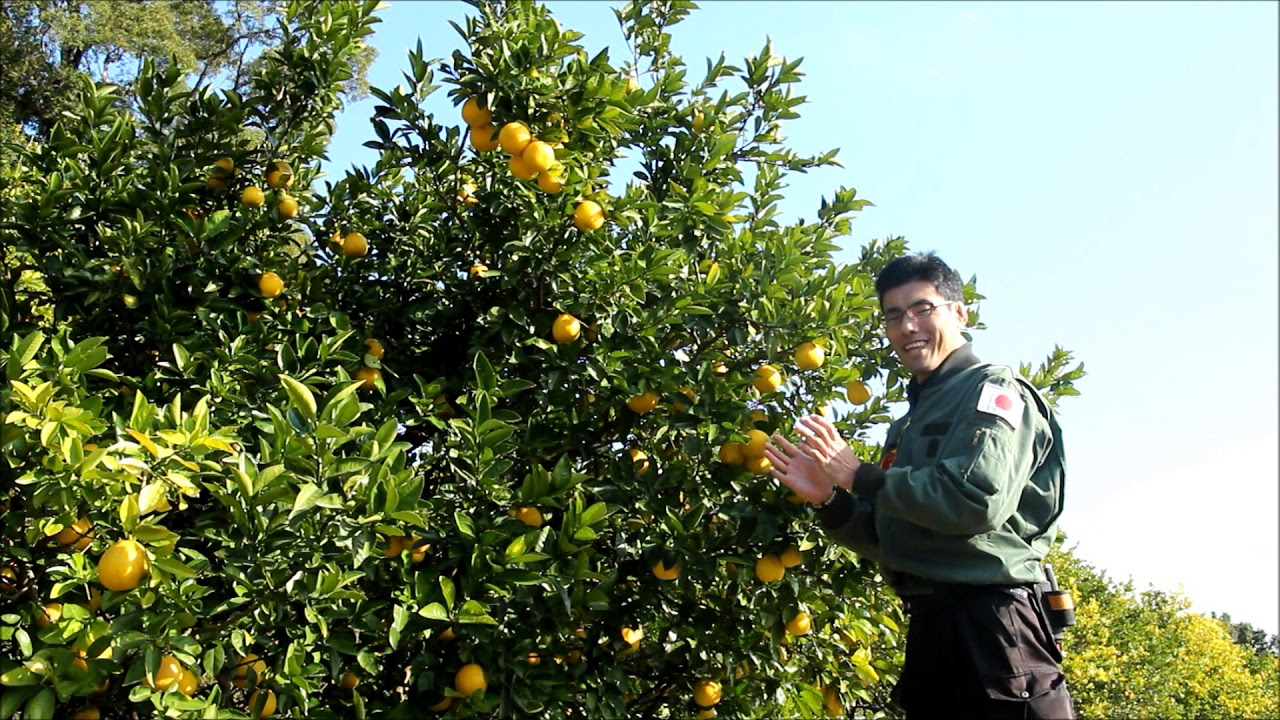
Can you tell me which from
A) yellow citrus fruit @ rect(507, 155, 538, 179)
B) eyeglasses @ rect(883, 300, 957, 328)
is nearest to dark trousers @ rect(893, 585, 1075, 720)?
eyeglasses @ rect(883, 300, 957, 328)

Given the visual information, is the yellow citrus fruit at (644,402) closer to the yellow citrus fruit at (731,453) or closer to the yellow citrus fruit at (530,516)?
the yellow citrus fruit at (731,453)

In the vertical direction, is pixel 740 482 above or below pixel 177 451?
above

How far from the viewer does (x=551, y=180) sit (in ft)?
8.75

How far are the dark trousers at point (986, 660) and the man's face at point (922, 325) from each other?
50 cm

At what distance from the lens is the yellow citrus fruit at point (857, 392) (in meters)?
2.99

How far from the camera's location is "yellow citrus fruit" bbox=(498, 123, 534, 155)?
258 cm

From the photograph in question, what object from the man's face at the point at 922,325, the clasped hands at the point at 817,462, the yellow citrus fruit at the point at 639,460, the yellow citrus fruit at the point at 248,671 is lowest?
the yellow citrus fruit at the point at 248,671

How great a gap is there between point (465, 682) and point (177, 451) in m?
0.82

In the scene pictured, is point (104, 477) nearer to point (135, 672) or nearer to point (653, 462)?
point (135, 672)

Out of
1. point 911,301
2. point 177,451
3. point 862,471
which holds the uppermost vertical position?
point 911,301

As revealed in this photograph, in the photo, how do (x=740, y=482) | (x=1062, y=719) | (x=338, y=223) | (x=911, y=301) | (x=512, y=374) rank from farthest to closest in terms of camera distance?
(x=338, y=223)
(x=512, y=374)
(x=740, y=482)
(x=911, y=301)
(x=1062, y=719)

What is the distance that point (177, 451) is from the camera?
78.5 inches

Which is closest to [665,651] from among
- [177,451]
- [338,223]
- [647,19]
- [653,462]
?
[653,462]

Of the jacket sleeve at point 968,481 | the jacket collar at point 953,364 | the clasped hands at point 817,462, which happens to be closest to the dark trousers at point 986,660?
the jacket sleeve at point 968,481
